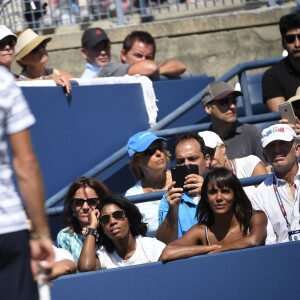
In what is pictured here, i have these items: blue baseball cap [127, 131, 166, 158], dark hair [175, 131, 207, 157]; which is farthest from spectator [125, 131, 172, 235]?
dark hair [175, 131, 207, 157]

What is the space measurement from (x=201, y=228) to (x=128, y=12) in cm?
568

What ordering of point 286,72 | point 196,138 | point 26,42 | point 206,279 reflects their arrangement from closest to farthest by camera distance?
1. point 206,279
2. point 196,138
3. point 286,72
4. point 26,42

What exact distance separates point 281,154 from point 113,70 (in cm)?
312

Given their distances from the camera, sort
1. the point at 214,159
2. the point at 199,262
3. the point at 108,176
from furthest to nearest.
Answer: the point at 108,176, the point at 214,159, the point at 199,262

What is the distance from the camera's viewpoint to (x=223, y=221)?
707cm

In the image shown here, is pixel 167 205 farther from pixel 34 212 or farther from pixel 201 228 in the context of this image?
pixel 34 212

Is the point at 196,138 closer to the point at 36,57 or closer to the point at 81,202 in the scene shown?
the point at 81,202

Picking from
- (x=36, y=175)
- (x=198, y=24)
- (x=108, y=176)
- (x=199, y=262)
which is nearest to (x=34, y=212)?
(x=36, y=175)

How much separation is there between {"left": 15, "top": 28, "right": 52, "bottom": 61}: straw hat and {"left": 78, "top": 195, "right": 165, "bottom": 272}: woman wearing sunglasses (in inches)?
108

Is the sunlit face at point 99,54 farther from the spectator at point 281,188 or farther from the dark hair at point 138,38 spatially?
the spectator at point 281,188

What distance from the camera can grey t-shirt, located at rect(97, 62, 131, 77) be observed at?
10297 millimetres

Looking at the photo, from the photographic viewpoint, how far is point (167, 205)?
7516 mm

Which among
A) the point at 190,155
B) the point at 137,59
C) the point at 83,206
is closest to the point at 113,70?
the point at 137,59

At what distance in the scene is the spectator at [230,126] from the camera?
348 inches
